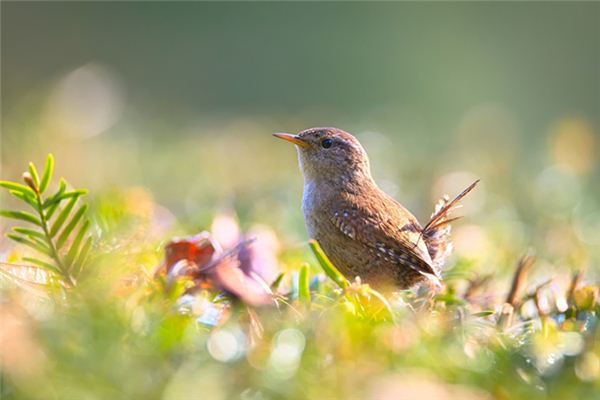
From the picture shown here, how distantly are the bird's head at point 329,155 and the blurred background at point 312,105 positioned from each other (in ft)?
0.56

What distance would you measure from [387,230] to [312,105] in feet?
20.9

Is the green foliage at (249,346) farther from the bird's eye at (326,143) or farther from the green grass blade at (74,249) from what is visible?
the bird's eye at (326,143)

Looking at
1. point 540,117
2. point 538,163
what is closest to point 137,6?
point 540,117

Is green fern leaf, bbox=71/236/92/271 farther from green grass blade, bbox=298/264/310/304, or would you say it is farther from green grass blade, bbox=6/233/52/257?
green grass blade, bbox=298/264/310/304

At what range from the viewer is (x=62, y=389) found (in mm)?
1094

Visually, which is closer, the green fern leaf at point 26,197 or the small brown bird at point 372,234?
the green fern leaf at point 26,197

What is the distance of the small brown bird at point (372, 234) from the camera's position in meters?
3.02

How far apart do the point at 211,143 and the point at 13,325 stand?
4.47 metres

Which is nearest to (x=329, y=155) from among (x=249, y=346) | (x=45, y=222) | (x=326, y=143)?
(x=326, y=143)

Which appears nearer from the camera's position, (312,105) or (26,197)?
(26,197)

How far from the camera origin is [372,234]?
10.4 ft

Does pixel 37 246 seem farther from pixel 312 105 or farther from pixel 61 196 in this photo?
pixel 312 105

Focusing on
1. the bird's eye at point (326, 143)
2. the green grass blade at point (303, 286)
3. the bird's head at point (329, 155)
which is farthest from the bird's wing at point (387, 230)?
the green grass blade at point (303, 286)

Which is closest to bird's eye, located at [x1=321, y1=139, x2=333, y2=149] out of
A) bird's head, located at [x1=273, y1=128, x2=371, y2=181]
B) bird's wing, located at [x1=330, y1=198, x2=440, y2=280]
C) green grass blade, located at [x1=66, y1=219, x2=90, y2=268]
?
bird's head, located at [x1=273, y1=128, x2=371, y2=181]
